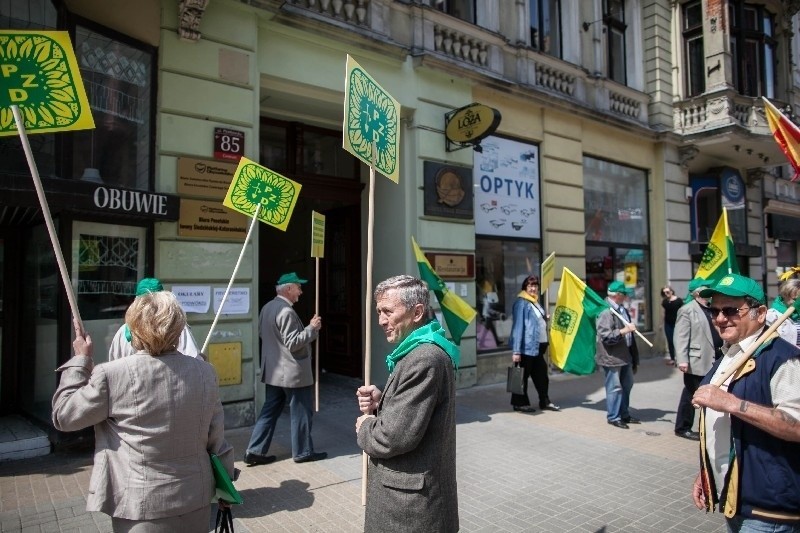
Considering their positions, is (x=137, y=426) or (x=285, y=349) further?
(x=285, y=349)

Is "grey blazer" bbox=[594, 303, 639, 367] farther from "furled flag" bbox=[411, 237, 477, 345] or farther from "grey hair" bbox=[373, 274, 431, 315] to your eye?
"grey hair" bbox=[373, 274, 431, 315]

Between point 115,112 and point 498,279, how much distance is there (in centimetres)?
687

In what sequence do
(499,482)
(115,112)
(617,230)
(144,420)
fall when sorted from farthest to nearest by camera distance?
A: (617,230) < (115,112) < (499,482) < (144,420)

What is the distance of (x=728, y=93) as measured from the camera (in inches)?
528

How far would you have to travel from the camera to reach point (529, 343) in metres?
7.69

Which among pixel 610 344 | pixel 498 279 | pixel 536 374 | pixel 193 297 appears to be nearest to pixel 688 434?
pixel 610 344

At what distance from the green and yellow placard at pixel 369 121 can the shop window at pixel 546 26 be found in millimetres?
7897

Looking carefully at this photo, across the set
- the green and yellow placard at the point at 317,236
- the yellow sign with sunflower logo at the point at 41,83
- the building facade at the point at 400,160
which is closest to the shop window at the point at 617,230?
the building facade at the point at 400,160

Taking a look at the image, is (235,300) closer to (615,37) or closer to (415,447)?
(415,447)

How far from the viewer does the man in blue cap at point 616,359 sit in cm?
694

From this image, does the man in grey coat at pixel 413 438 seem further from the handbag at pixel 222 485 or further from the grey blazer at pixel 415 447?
the handbag at pixel 222 485

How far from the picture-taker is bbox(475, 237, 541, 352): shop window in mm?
10133

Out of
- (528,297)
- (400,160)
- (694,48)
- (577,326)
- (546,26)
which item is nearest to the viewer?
(577,326)

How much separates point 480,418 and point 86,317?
488 centimetres
